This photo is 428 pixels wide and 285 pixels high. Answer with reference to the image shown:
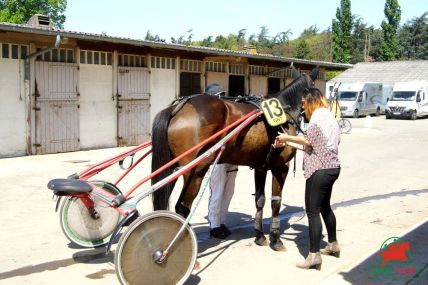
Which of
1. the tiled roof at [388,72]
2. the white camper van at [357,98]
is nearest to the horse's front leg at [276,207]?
the white camper van at [357,98]

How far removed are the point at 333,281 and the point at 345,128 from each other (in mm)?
18805

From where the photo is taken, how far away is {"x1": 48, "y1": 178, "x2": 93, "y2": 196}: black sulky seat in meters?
4.30

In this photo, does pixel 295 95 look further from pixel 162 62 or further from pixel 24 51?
pixel 162 62

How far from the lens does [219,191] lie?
635 cm

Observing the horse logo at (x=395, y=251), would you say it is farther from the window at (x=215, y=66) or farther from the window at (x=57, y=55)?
the window at (x=215, y=66)

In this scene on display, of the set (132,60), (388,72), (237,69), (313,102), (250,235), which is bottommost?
(250,235)

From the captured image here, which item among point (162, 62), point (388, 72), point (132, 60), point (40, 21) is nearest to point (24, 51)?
point (40, 21)

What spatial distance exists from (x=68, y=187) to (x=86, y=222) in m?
1.29

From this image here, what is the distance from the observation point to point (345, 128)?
74.6 ft

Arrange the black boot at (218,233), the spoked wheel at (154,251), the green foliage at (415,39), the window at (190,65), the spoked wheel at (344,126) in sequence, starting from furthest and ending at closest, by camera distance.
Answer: the green foliage at (415,39) < the spoked wheel at (344,126) < the window at (190,65) < the black boot at (218,233) < the spoked wheel at (154,251)

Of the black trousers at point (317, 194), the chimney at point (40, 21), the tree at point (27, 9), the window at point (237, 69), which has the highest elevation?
the tree at point (27, 9)

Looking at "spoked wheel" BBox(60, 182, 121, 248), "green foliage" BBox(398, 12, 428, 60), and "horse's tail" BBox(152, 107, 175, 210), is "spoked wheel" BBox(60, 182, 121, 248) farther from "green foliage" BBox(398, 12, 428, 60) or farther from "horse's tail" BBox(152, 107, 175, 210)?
"green foliage" BBox(398, 12, 428, 60)

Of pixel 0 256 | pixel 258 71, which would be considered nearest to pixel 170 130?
pixel 0 256

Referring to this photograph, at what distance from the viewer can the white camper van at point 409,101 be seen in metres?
33.1
